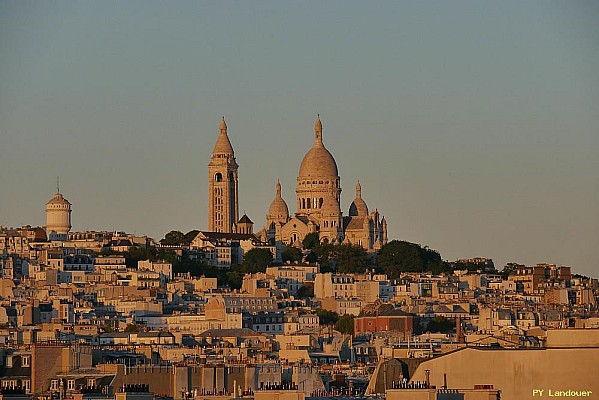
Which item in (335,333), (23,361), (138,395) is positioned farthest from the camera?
(335,333)

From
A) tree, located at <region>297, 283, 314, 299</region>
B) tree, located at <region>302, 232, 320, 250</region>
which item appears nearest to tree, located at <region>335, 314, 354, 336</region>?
tree, located at <region>297, 283, 314, 299</region>

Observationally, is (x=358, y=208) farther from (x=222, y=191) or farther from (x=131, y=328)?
(x=131, y=328)

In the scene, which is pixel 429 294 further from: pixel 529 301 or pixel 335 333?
pixel 335 333

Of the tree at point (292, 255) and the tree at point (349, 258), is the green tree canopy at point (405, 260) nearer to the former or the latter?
the tree at point (349, 258)

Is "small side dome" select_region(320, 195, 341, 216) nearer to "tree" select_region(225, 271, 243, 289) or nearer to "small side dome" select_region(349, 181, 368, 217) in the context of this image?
"small side dome" select_region(349, 181, 368, 217)

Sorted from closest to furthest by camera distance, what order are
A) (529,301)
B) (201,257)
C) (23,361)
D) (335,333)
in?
(23,361), (335,333), (529,301), (201,257)

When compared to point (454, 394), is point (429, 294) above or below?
above

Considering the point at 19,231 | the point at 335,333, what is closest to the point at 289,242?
the point at 19,231

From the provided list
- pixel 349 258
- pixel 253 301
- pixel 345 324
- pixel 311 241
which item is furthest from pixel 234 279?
pixel 345 324
